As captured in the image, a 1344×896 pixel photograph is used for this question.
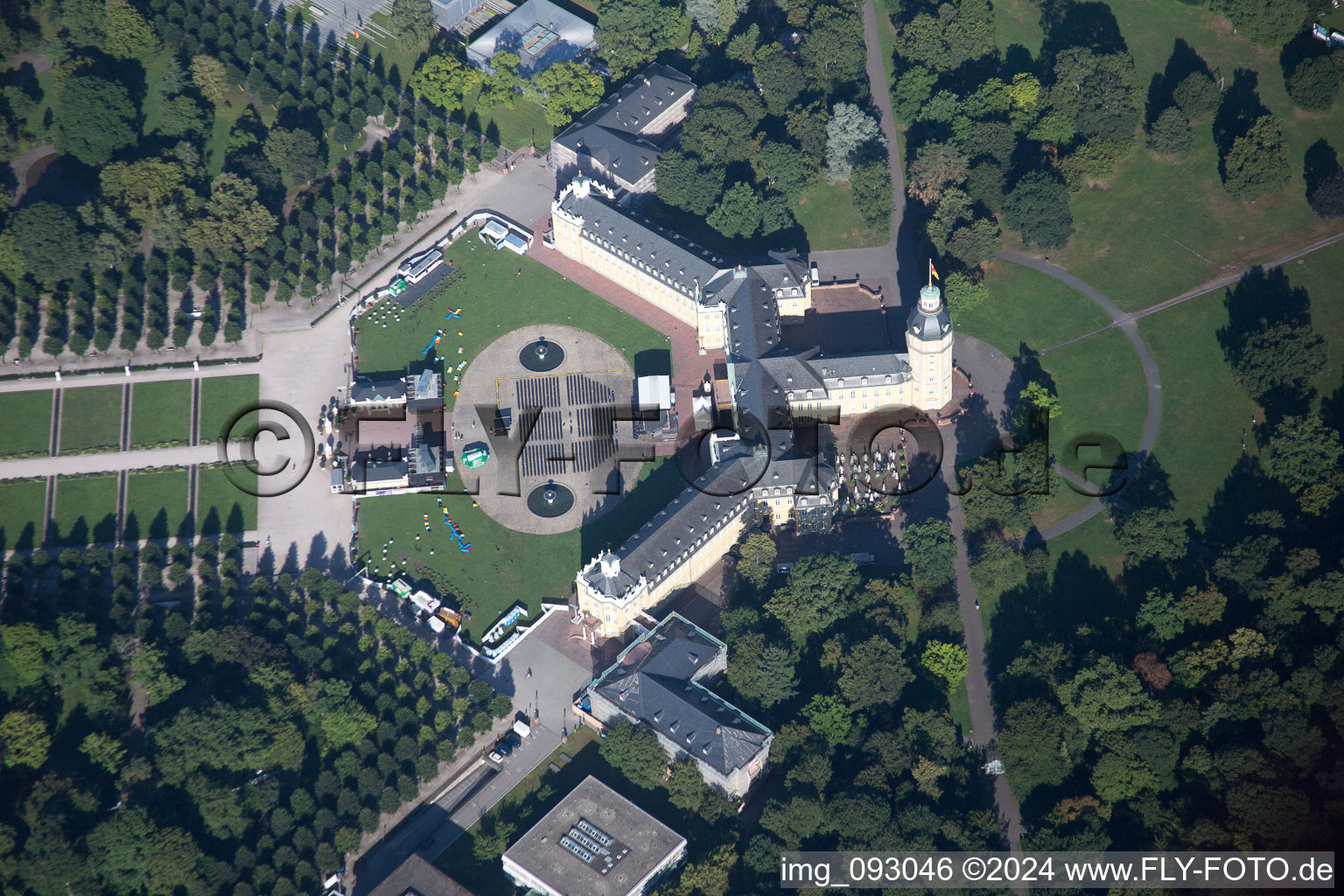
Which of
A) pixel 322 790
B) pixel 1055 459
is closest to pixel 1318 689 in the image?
pixel 1055 459

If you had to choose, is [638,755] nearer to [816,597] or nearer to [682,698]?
[682,698]

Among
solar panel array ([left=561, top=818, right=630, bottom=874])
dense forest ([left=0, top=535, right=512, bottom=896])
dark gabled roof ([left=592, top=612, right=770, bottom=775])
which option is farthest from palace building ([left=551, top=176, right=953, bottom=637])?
solar panel array ([left=561, top=818, right=630, bottom=874])

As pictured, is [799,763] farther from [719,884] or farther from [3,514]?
[3,514]

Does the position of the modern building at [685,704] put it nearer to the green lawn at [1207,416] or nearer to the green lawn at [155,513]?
the green lawn at [155,513]

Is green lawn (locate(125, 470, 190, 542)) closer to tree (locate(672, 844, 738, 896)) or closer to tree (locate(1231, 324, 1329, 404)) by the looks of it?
tree (locate(672, 844, 738, 896))

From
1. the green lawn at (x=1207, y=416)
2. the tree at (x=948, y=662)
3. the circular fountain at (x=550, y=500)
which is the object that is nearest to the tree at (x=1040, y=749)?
the tree at (x=948, y=662)

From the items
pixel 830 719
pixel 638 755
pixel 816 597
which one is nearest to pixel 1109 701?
pixel 830 719
